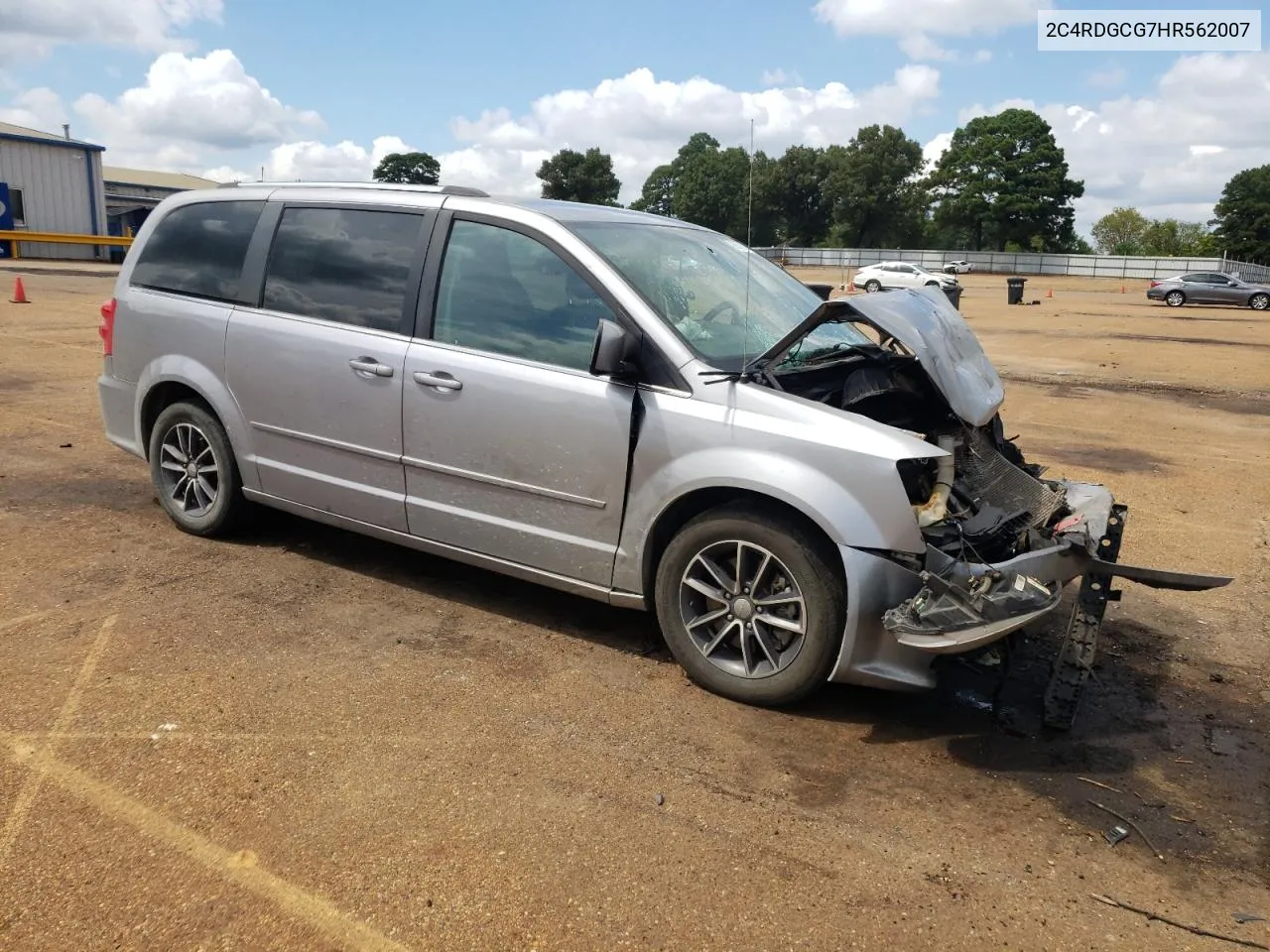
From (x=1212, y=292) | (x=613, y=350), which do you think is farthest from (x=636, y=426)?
(x=1212, y=292)

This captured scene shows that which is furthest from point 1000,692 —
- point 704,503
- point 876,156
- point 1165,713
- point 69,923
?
→ point 876,156

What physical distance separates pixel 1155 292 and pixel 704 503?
123ft

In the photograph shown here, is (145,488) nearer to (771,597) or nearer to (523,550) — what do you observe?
(523,550)

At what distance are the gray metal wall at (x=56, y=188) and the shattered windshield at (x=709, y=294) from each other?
43.3 meters

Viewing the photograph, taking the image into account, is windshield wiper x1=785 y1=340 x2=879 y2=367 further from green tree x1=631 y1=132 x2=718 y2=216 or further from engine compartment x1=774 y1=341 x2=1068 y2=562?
green tree x1=631 y1=132 x2=718 y2=216

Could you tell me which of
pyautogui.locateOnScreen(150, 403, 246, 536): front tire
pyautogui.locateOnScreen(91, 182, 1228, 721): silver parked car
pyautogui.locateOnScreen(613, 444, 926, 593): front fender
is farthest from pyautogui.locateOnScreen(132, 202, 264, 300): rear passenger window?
pyautogui.locateOnScreen(613, 444, 926, 593): front fender

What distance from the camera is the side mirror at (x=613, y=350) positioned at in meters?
3.79

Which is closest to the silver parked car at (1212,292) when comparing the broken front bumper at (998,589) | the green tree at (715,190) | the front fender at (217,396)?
the broken front bumper at (998,589)

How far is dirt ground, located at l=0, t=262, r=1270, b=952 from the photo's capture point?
2.64m

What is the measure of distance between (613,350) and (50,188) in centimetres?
4753

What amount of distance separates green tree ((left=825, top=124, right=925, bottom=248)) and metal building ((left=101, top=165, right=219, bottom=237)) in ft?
170

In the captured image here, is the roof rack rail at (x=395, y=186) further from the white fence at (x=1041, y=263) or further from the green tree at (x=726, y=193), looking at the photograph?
the green tree at (x=726, y=193)

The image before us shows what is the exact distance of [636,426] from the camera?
12.9ft

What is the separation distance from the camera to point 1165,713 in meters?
3.95
